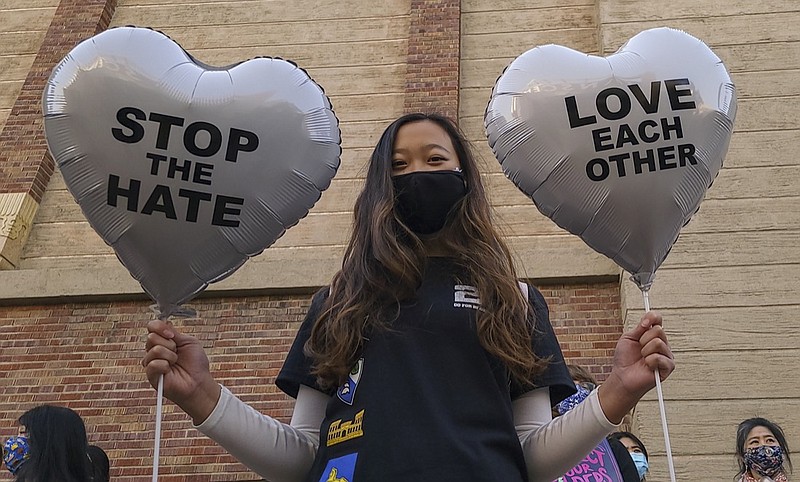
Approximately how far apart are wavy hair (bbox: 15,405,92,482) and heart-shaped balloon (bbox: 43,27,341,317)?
166 centimetres

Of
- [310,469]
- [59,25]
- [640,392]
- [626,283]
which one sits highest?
[59,25]

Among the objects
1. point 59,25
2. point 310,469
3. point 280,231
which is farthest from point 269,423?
point 59,25

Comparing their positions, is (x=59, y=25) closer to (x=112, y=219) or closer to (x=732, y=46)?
(x=732, y=46)

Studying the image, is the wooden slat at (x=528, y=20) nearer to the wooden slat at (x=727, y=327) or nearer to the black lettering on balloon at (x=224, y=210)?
the wooden slat at (x=727, y=327)

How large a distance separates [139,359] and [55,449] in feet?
11.7

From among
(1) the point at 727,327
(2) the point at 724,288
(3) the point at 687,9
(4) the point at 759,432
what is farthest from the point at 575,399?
(3) the point at 687,9


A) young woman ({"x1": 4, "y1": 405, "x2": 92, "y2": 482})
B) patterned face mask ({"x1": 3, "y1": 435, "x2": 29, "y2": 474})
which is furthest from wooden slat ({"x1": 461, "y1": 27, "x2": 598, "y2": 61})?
young woman ({"x1": 4, "y1": 405, "x2": 92, "y2": 482})

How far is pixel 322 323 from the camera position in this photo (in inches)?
88.0

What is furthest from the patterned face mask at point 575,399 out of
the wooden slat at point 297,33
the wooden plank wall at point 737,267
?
the wooden slat at point 297,33

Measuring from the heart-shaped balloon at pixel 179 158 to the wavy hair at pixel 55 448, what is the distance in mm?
1657

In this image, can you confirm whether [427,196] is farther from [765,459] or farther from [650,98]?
[765,459]

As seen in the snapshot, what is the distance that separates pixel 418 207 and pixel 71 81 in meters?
1.06

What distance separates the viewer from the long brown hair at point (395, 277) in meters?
2.10

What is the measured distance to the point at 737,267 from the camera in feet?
22.9
